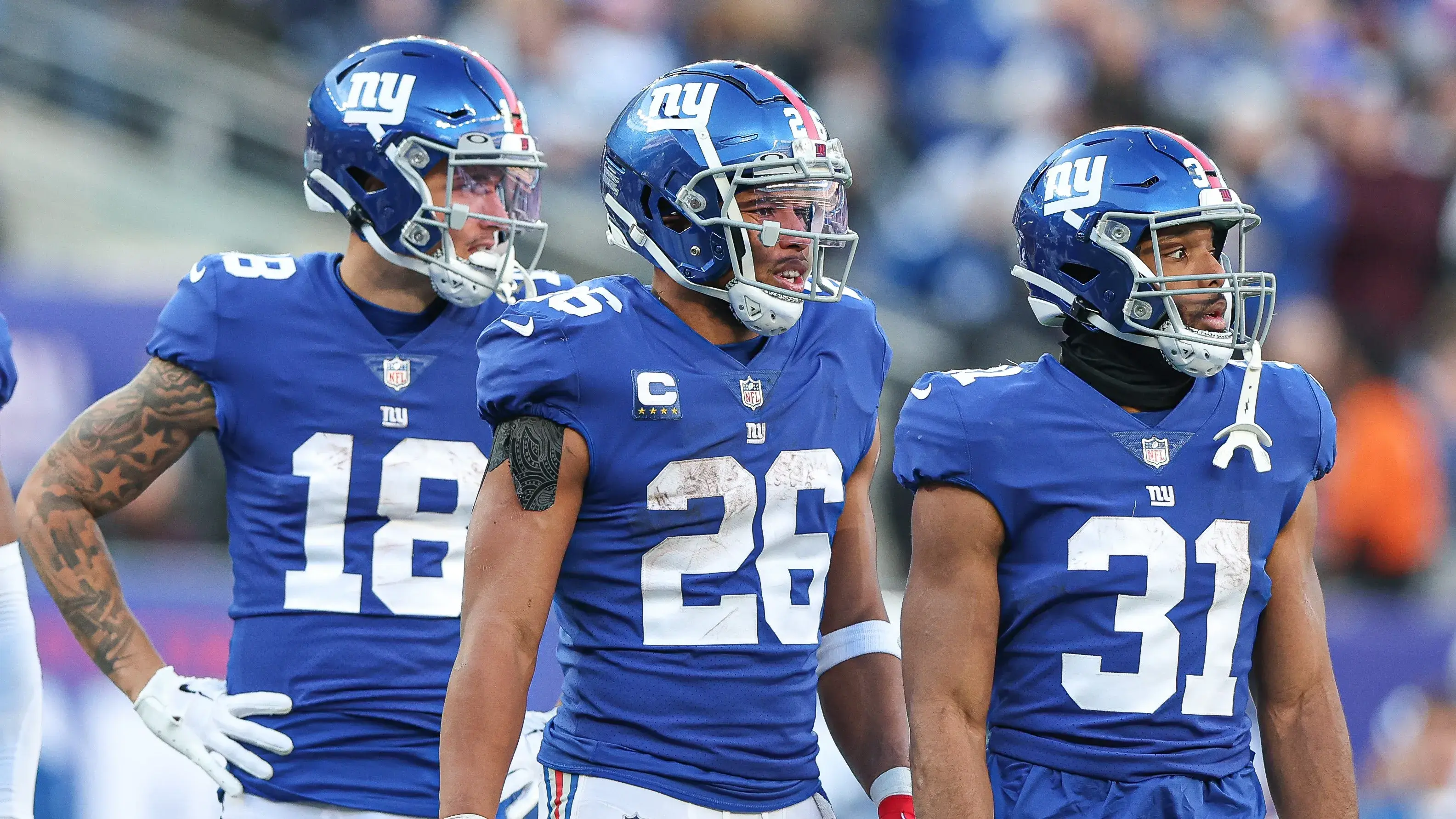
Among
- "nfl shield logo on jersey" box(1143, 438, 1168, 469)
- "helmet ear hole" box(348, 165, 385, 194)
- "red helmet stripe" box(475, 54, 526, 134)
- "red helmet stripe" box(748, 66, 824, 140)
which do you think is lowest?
"nfl shield logo on jersey" box(1143, 438, 1168, 469)

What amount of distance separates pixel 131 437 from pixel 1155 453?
6.51 ft

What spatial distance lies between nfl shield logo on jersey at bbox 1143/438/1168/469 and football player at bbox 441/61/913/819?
0.49m

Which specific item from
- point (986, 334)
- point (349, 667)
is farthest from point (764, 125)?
point (986, 334)

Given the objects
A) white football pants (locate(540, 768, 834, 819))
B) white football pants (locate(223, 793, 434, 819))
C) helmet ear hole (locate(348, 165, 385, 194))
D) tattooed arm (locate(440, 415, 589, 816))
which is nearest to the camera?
tattooed arm (locate(440, 415, 589, 816))

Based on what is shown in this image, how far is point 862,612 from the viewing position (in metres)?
3.25

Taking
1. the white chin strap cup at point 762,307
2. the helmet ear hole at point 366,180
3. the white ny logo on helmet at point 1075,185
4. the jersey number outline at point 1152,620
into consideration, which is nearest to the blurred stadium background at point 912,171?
the helmet ear hole at point 366,180

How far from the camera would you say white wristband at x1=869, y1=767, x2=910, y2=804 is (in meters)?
3.12

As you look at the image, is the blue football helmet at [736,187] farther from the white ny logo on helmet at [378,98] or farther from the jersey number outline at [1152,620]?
the white ny logo on helmet at [378,98]

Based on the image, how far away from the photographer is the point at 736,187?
2.98 meters

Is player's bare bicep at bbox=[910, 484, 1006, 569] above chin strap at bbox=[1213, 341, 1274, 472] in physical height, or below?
below

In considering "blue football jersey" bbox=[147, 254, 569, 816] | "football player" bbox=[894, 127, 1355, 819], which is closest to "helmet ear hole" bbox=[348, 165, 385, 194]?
"blue football jersey" bbox=[147, 254, 569, 816]

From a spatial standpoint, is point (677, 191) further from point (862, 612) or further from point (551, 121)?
point (551, 121)

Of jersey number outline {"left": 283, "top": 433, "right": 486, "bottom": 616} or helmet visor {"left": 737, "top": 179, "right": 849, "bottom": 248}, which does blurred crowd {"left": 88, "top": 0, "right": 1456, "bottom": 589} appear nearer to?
jersey number outline {"left": 283, "top": 433, "right": 486, "bottom": 616}

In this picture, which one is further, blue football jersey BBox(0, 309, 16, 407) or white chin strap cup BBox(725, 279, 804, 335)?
blue football jersey BBox(0, 309, 16, 407)
